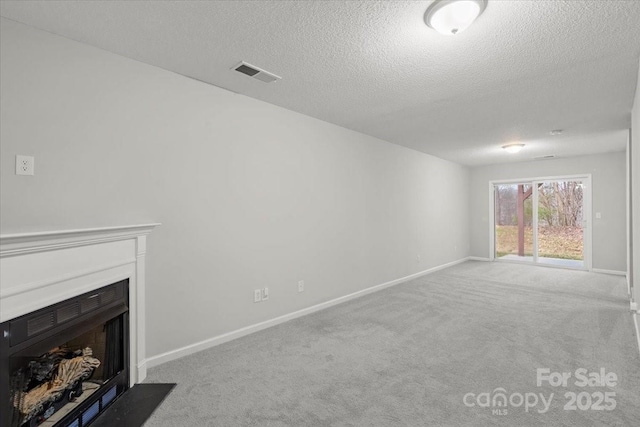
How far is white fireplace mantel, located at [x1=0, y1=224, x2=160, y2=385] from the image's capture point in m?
1.47

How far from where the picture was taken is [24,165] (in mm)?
2004

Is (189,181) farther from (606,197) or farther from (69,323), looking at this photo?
(606,197)

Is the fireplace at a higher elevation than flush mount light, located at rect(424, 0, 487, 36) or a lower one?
lower

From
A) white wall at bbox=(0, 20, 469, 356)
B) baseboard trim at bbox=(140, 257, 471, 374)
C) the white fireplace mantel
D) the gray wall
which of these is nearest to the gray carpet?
baseboard trim at bbox=(140, 257, 471, 374)

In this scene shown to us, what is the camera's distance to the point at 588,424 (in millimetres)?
1831

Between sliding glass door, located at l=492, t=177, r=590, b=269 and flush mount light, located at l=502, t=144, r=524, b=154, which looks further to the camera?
sliding glass door, located at l=492, t=177, r=590, b=269

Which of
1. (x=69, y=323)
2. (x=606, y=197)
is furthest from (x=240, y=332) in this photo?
(x=606, y=197)

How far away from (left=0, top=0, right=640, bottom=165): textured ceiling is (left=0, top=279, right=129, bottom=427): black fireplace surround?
1782 millimetres

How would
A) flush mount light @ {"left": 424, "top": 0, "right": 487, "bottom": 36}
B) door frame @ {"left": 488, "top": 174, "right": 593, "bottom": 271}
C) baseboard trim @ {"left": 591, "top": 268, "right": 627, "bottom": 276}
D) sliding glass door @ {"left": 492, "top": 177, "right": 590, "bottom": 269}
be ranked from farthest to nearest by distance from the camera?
1. sliding glass door @ {"left": 492, "top": 177, "right": 590, "bottom": 269}
2. door frame @ {"left": 488, "top": 174, "right": 593, "bottom": 271}
3. baseboard trim @ {"left": 591, "top": 268, "right": 627, "bottom": 276}
4. flush mount light @ {"left": 424, "top": 0, "right": 487, "bottom": 36}

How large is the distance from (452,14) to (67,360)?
3.12 meters

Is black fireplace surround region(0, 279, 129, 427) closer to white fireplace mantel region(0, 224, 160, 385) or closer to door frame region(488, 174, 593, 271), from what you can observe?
white fireplace mantel region(0, 224, 160, 385)

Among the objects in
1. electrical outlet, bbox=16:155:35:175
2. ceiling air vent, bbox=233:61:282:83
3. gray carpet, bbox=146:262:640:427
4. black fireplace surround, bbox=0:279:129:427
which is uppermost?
ceiling air vent, bbox=233:61:282:83

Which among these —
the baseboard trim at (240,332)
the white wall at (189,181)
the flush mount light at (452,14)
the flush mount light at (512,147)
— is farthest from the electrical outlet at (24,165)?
the flush mount light at (512,147)

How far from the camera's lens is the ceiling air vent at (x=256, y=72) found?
8.49 feet
